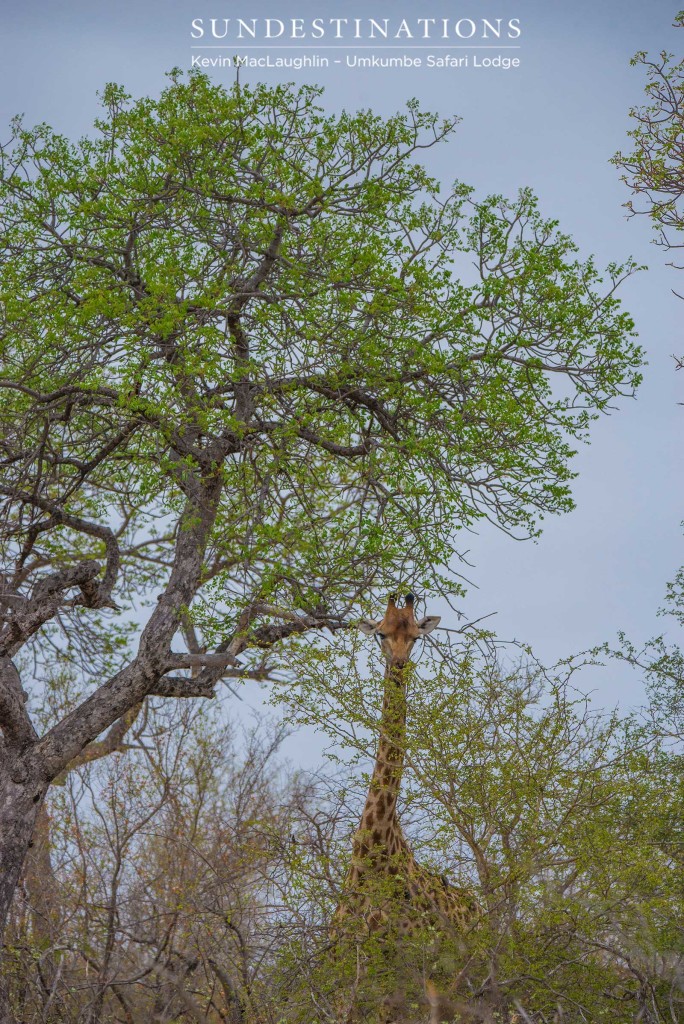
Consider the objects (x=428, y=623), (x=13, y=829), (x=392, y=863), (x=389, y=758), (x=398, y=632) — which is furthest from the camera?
(x=13, y=829)

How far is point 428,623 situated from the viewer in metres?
8.34

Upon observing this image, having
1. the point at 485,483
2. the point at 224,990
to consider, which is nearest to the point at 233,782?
the point at 485,483

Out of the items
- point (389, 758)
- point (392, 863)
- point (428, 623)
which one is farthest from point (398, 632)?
point (392, 863)

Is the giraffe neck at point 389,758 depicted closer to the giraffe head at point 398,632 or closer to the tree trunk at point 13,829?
the giraffe head at point 398,632

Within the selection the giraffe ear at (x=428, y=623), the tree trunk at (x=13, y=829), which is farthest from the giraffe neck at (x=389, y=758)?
the tree trunk at (x=13, y=829)

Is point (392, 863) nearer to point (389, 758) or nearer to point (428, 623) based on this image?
point (389, 758)

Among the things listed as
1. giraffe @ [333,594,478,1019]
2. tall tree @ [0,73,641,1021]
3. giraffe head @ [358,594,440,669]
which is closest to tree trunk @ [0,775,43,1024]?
tall tree @ [0,73,641,1021]

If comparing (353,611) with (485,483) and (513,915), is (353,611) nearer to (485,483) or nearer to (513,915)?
(485,483)

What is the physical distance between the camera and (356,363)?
10266 millimetres

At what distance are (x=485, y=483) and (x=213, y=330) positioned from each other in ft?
9.83

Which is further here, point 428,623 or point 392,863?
point 428,623

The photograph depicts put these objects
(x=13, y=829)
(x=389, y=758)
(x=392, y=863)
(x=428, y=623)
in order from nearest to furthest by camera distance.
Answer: (x=392, y=863) → (x=389, y=758) → (x=428, y=623) → (x=13, y=829)

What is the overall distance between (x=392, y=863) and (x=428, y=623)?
1909mm

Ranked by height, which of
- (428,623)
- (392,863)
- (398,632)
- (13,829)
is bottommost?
(392,863)
